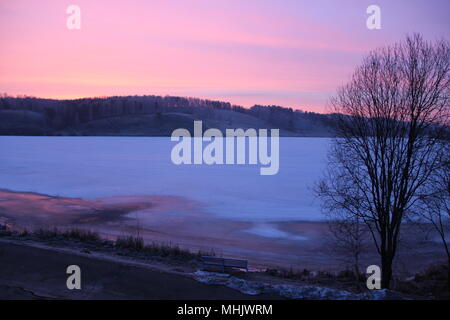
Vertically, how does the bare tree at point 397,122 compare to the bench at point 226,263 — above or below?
above

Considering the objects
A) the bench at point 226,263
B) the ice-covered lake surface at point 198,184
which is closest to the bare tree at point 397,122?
the bench at point 226,263

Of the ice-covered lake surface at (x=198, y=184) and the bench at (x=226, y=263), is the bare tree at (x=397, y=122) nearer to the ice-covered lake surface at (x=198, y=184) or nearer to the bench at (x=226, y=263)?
the bench at (x=226, y=263)

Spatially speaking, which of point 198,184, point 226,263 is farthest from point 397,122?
point 198,184

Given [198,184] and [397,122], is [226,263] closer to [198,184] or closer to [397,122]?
[397,122]

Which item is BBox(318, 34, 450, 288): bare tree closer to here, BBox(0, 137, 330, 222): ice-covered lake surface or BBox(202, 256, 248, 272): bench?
BBox(202, 256, 248, 272): bench

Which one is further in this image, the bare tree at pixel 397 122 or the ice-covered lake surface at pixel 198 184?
the ice-covered lake surface at pixel 198 184

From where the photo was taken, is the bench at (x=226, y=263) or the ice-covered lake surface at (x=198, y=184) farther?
the ice-covered lake surface at (x=198, y=184)

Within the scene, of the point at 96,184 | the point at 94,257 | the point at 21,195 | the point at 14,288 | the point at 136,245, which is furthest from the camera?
the point at 96,184

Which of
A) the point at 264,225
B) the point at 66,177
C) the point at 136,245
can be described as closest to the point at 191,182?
the point at 66,177

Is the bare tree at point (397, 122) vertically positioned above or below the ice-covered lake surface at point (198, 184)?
above
